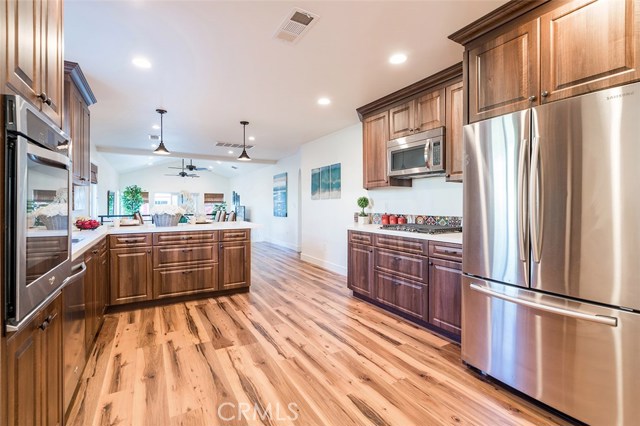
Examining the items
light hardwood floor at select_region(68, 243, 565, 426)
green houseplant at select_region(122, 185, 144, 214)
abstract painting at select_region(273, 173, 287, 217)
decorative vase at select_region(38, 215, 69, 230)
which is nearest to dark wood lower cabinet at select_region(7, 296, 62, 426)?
decorative vase at select_region(38, 215, 69, 230)

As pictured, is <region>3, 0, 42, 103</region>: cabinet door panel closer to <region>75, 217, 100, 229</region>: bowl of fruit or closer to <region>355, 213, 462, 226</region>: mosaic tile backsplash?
Answer: <region>75, 217, 100, 229</region>: bowl of fruit

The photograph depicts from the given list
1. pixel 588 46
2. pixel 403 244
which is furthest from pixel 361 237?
pixel 588 46

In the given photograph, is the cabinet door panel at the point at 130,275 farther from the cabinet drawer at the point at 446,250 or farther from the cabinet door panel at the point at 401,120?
the cabinet door panel at the point at 401,120

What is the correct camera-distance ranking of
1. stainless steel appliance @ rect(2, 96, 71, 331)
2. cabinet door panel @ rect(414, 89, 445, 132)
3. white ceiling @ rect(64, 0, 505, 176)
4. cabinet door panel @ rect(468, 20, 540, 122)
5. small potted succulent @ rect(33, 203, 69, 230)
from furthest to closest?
cabinet door panel @ rect(414, 89, 445, 132) < white ceiling @ rect(64, 0, 505, 176) < cabinet door panel @ rect(468, 20, 540, 122) < small potted succulent @ rect(33, 203, 69, 230) < stainless steel appliance @ rect(2, 96, 71, 331)

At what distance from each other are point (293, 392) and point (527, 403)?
148 centimetres

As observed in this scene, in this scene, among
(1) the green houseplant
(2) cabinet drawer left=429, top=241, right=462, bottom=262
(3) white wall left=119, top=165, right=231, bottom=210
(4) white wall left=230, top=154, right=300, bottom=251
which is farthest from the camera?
(3) white wall left=119, top=165, right=231, bottom=210

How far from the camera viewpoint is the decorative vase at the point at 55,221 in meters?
1.24

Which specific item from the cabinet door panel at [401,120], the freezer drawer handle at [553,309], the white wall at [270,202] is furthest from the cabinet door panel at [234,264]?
the freezer drawer handle at [553,309]

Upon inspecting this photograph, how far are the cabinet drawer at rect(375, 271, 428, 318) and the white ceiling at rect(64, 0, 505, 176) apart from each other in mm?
2161

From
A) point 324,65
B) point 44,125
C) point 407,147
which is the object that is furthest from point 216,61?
point 407,147

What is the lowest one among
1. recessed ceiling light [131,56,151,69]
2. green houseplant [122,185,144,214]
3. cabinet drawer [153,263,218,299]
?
cabinet drawer [153,263,218,299]

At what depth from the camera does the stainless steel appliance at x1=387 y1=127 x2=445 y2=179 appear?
10.5 ft

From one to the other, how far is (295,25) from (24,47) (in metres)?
1.69

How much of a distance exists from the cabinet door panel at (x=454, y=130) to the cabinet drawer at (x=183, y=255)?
3.02 metres
